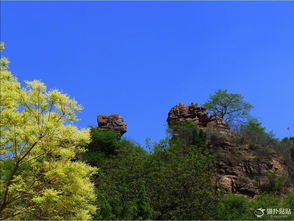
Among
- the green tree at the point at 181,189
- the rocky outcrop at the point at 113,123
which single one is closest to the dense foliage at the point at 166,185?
the green tree at the point at 181,189

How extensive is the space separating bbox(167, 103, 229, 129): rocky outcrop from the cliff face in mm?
7785

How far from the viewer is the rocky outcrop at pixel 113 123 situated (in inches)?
2108

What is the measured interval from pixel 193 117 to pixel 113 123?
1124 centimetres

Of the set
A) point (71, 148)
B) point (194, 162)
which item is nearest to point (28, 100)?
point (71, 148)

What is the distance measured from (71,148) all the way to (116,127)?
42348mm

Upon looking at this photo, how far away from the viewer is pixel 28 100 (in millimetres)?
10781

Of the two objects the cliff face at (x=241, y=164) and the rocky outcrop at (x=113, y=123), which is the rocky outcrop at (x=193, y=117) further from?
the cliff face at (x=241, y=164)

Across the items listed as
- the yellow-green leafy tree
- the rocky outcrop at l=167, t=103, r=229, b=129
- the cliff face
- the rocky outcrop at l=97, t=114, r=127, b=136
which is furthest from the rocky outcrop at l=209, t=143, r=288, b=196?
the yellow-green leafy tree

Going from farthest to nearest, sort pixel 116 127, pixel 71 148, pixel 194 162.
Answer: pixel 116 127 < pixel 194 162 < pixel 71 148

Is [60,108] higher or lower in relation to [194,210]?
higher

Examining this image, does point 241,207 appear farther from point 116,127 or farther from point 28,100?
point 116,127

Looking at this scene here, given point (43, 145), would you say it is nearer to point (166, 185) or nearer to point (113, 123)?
point (166, 185)

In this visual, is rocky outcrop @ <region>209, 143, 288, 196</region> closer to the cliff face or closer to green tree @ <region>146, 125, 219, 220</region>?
the cliff face

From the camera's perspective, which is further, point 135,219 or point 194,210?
point 194,210
